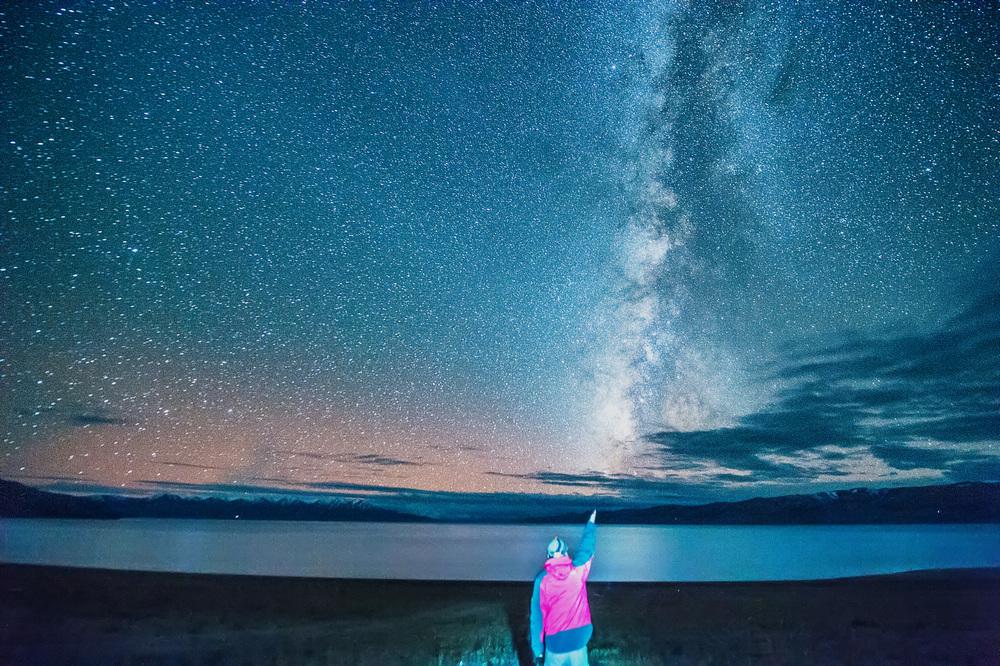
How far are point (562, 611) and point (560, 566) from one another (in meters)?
0.39

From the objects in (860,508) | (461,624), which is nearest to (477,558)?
(461,624)

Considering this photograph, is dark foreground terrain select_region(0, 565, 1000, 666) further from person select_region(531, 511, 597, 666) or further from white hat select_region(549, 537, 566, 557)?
white hat select_region(549, 537, 566, 557)

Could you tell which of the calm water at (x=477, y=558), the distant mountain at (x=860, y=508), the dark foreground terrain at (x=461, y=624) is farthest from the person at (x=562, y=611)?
the distant mountain at (x=860, y=508)

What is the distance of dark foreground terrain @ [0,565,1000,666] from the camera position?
8641 mm

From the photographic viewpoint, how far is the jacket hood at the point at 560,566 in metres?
4.91

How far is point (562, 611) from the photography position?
4.91 m

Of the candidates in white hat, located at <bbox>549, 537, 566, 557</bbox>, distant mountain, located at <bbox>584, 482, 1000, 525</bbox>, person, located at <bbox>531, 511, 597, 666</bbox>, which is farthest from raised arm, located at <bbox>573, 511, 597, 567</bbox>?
distant mountain, located at <bbox>584, 482, 1000, 525</bbox>

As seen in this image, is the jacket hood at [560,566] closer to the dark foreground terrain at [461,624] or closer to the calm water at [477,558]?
the dark foreground terrain at [461,624]

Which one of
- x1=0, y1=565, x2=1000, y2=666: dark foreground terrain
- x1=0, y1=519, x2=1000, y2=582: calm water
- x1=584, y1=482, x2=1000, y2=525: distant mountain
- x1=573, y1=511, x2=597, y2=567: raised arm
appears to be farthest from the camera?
x1=584, y1=482, x2=1000, y2=525: distant mountain

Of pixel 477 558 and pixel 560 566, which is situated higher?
pixel 560 566

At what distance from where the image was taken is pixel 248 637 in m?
9.80

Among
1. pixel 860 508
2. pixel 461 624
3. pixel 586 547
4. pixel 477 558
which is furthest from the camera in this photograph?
pixel 860 508

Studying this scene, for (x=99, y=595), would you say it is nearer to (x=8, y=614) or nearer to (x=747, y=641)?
(x=8, y=614)

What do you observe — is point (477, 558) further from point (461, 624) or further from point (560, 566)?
point (560, 566)
